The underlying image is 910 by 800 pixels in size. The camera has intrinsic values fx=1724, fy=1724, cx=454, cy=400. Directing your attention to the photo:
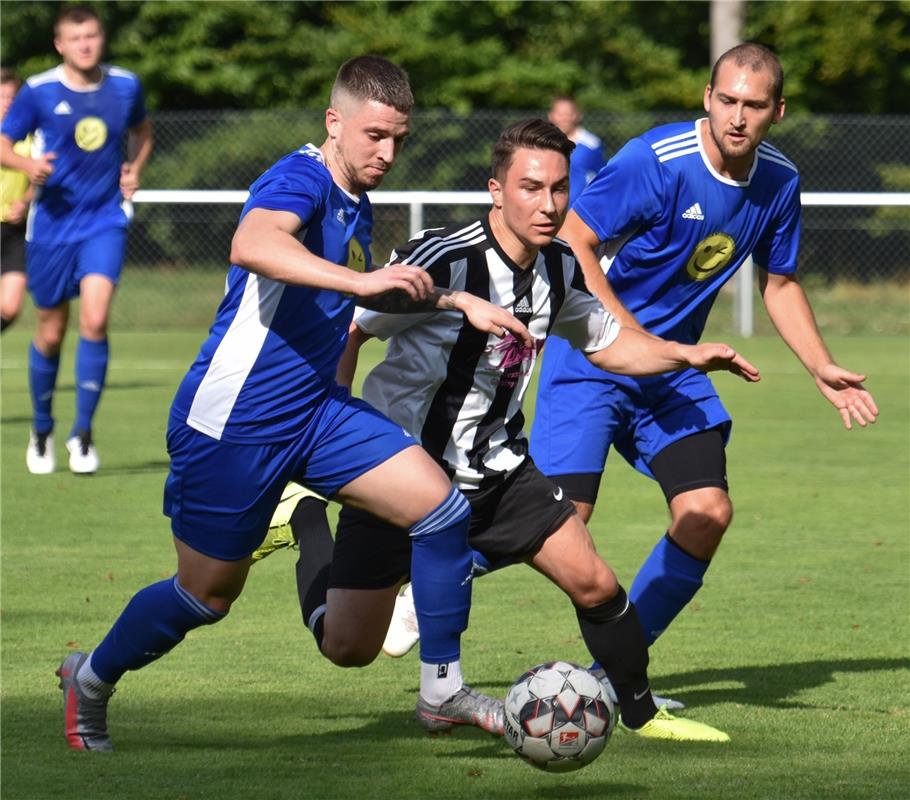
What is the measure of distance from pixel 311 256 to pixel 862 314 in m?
18.5

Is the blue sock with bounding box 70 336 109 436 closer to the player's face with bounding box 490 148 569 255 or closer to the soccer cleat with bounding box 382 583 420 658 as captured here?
the soccer cleat with bounding box 382 583 420 658

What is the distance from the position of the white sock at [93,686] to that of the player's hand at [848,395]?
95.2 inches

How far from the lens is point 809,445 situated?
12.1 m

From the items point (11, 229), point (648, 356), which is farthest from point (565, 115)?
point (648, 356)

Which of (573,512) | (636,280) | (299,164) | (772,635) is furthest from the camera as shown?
(772,635)

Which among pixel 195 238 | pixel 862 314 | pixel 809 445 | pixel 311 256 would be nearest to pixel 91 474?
pixel 809 445

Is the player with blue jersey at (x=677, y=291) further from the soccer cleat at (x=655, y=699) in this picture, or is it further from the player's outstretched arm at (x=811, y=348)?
the soccer cleat at (x=655, y=699)

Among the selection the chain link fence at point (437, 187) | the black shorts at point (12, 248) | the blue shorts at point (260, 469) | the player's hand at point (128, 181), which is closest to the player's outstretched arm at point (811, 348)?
the blue shorts at point (260, 469)

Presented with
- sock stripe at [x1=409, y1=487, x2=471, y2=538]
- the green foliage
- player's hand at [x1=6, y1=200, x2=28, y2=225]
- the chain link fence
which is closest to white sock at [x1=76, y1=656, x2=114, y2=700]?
sock stripe at [x1=409, y1=487, x2=471, y2=538]

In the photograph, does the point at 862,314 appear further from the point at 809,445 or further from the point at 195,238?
the point at 809,445

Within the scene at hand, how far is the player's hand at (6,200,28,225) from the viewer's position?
13167 mm

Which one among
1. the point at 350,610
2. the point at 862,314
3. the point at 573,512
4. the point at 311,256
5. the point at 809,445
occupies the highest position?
the point at 311,256

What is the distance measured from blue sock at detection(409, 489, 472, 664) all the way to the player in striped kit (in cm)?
20

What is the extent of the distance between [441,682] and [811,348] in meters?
1.98
